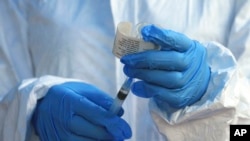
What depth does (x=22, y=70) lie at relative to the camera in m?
1.40

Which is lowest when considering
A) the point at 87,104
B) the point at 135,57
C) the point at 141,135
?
the point at 141,135

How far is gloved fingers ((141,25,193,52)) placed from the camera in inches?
40.2

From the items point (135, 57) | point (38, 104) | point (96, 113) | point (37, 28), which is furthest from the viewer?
point (37, 28)

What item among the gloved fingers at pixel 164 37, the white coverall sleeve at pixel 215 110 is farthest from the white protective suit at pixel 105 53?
the gloved fingers at pixel 164 37

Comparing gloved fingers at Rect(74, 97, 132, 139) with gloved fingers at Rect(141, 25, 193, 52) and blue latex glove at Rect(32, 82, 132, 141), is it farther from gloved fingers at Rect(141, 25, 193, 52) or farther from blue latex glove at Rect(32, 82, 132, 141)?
gloved fingers at Rect(141, 25, 193, 52)

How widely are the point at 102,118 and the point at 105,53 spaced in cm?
21

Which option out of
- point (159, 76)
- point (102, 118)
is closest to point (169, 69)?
point (159, 76)

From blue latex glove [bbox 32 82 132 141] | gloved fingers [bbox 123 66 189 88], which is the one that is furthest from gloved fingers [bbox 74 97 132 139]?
gloved fingers [bbox 123 66 189 88]

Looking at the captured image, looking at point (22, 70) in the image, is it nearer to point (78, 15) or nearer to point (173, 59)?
point (78, 15)

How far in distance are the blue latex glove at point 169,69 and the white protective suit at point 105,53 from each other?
0.03m

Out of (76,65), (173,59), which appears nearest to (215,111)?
(173,59)

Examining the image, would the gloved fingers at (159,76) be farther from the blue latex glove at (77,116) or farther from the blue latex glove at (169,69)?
the blue latex glove at (77,116)

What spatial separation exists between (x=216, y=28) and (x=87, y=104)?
31 cm

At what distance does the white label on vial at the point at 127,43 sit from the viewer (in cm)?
102
